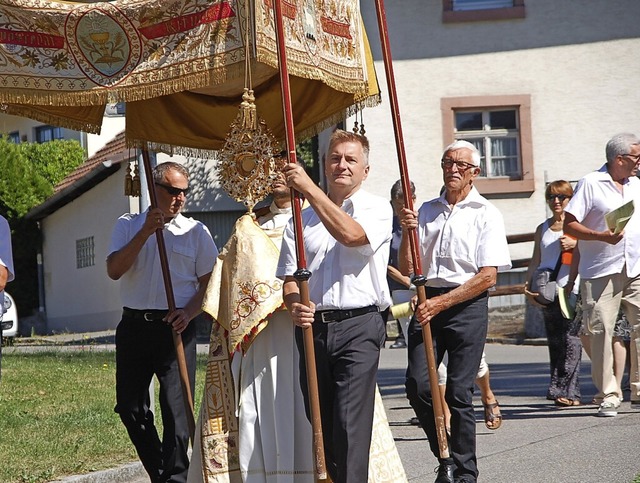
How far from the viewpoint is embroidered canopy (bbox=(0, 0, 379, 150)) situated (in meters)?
6.57

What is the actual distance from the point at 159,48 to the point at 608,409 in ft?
16.7

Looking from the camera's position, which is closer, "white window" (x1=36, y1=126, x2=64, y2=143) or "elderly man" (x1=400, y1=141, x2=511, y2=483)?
"elderly man" (x1=400, y1=141, x2=511, y2=483)

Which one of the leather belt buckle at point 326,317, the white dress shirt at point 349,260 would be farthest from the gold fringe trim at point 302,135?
the leather belt buckle at point 326,317

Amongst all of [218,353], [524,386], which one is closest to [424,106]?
[524,386]

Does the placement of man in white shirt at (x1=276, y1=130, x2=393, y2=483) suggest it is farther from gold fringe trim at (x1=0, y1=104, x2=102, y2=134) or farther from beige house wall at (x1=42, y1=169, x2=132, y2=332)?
beige house wall at (x1=42, y1=169, x2=132, y2=332)

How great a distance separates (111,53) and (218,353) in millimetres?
1767

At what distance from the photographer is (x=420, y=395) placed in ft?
24.3

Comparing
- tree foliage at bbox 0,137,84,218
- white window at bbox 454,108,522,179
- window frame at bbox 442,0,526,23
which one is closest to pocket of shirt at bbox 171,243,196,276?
white window at bbox 454,108,522,179

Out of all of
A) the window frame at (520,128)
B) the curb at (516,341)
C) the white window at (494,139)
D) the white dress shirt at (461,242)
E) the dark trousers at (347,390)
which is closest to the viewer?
the dark trousers at (347,390)

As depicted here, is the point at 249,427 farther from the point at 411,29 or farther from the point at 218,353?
the point at 411,29

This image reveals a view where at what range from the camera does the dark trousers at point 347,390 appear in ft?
19.7

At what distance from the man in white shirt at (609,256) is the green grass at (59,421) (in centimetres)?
345

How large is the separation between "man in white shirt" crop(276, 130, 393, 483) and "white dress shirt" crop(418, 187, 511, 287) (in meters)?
1.37

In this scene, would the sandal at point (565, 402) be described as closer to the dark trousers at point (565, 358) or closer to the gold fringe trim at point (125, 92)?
the dark trousers at point (565, 358)
